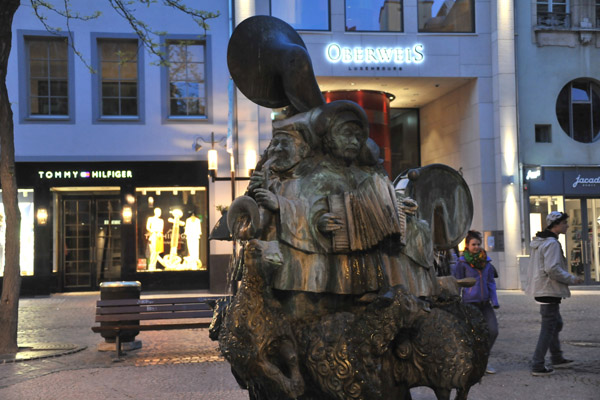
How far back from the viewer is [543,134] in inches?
852

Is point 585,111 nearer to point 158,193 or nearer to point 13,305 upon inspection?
point 158,193

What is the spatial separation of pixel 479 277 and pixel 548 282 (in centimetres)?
75

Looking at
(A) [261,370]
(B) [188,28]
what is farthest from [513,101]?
(A) [261,370]

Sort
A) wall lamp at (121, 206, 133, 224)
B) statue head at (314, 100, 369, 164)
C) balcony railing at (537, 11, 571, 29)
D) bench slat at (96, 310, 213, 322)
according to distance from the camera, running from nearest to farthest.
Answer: statue head at (314, 100, 369, 164) → bench slat at (96, 310, 213, 322) → wall lamp at (121, 206, 133, 224) → balcony railing at (537, 11, 571, 29)

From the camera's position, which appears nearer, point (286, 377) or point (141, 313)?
point (286, 377)

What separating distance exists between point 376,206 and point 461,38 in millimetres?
17632

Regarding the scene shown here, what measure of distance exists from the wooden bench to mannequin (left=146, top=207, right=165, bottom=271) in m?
10.0

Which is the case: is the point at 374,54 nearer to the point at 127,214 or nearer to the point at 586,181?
the point at 586,181

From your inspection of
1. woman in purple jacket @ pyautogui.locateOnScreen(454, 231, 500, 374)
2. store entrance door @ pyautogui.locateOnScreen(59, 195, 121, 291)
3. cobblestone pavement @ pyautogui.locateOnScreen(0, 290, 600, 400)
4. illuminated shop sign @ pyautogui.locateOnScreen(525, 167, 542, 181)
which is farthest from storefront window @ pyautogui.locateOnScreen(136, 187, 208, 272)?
woman in purple jacket @ pyautogui.locateOnScreen(454, 231, 500, 374)

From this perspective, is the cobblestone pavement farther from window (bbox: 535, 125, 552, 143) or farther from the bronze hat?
window (bbox: 535, 125, 552, 143)

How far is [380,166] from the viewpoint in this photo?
15.9 feet

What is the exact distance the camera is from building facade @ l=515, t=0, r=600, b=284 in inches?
837

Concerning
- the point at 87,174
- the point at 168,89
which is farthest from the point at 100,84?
the point at 87,174

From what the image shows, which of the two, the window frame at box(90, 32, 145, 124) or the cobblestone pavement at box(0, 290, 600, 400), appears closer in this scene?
the cobblestone pavement at box(0, 290, 600, 400)
